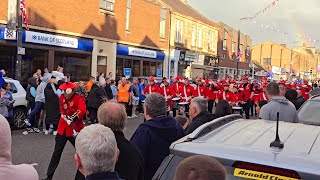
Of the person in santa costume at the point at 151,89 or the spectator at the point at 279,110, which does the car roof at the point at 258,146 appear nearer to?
the spectator at the point at 279,110

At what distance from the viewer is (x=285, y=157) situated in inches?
94.3

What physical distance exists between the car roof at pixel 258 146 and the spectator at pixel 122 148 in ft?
2.92

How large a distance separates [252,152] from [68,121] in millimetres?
4945

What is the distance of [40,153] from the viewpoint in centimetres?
930

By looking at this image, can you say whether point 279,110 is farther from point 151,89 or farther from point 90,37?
point 90,37

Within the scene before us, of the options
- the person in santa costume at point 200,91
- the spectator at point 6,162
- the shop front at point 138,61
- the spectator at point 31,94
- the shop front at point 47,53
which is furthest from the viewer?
the shop front at point 138,61

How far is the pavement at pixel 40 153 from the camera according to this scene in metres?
7.78

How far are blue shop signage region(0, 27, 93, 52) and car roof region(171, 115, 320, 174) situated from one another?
17909mm

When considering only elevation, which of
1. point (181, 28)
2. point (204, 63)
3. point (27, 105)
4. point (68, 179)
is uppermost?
point (181, 28)

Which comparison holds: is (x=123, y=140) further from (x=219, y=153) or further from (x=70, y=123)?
(x=70, y=123)

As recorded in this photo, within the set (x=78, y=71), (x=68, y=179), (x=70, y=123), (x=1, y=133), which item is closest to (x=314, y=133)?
(x=1, y=133)

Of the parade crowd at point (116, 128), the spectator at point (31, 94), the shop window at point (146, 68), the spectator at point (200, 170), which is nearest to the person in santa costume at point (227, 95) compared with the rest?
the parade crowd at point (116, 128)

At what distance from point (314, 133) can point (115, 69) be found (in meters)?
25.8

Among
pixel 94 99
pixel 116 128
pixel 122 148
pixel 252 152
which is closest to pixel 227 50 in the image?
pixel 94 99
